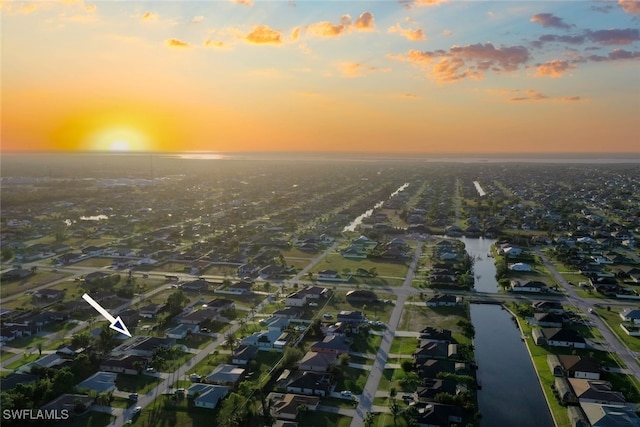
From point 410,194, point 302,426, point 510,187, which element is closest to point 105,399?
point 302,426

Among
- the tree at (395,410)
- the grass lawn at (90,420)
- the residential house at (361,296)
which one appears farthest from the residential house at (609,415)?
Answer: the grass lawn at (90,420)

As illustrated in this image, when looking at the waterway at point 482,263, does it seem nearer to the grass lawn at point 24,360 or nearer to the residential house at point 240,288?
the residential house at point 240,288

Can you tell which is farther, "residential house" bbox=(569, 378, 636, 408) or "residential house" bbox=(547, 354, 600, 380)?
"residential house" bbox=(547, 354, 600, 380)

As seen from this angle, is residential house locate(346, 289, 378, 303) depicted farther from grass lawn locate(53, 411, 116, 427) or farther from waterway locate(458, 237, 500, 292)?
grass lawn locate(53, 411, 116, 427)

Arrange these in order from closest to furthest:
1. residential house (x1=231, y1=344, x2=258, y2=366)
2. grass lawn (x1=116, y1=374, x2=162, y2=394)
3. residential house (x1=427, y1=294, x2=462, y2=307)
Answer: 1. grass lawn (x1=116, y1=374, x2=162, y2=394)
2. residential house (x1=231, y1=344, x2=258, y2=366)
3. residential house (x1=427, y1=294, x2=462, y2=307)

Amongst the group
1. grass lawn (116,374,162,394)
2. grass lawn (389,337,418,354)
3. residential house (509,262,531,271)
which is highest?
residential house (509,262,531,271)

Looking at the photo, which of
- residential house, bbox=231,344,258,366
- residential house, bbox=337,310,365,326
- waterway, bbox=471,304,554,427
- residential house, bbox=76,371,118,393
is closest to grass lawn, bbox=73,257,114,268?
residential house, bbox=76,371,118,393

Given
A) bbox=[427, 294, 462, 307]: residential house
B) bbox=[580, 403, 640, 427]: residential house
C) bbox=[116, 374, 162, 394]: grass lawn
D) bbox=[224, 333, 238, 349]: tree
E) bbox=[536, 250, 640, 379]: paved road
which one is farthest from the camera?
bbox=[427, 294, 462, 307]: residential house

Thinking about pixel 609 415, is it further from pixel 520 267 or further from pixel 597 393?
pixel 520 267
